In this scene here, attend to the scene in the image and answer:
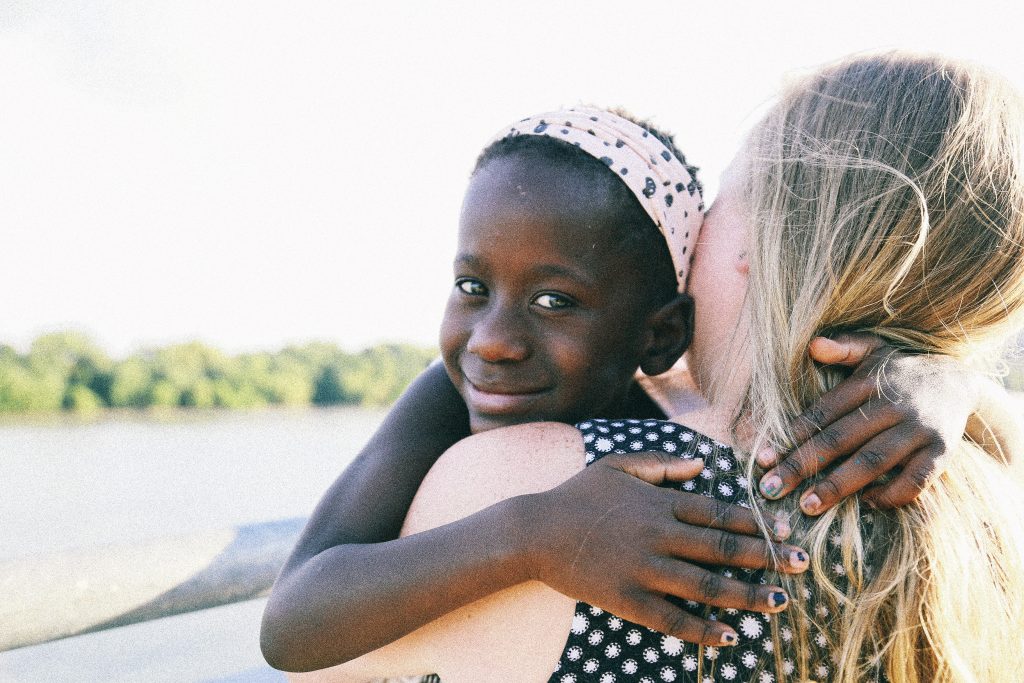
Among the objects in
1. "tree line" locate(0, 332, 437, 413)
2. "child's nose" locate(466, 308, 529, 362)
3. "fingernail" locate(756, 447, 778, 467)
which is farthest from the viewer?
"tree line" locate(0, 332, 437, 413)

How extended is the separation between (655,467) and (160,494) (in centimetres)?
321

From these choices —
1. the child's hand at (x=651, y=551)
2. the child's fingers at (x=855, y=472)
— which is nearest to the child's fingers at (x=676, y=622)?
the child's hand at (x=651, y=551)

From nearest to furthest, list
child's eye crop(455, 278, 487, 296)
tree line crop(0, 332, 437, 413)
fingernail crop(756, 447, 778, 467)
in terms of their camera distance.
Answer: fingernail crop(756, 447, 778, 467), child's eye crop(455, 278, 487, 296), tree line crop(0, 332, 437, 413)

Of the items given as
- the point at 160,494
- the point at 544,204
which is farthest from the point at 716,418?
the point at 160,494

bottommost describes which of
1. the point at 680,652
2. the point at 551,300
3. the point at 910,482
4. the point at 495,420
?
the point at 680,652

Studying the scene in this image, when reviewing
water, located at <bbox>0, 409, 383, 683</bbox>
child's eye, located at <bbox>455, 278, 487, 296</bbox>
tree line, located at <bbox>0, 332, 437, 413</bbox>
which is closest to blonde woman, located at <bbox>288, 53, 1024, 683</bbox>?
child's eye, located at <bbox>455, 278, 487, 296</bbox>

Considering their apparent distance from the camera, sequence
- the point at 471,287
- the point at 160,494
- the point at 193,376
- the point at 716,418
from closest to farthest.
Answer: the point at 716,418 < the point at 471,287 < the point at 160,494 < the point at 193,376

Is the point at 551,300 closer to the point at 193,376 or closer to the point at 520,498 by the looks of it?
the point at 520,498

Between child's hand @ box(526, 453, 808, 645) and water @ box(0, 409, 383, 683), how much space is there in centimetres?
135

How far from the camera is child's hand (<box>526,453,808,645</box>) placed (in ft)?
3.27

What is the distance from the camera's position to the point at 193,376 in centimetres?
495

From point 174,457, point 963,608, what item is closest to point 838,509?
point 963,608

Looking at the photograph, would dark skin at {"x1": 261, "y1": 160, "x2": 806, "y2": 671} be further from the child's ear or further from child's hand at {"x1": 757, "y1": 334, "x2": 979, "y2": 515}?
child's hand at {"x1": 757, "y1": 334, "x2": 979, "y2": 515}

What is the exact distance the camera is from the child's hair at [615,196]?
1.63 meters
